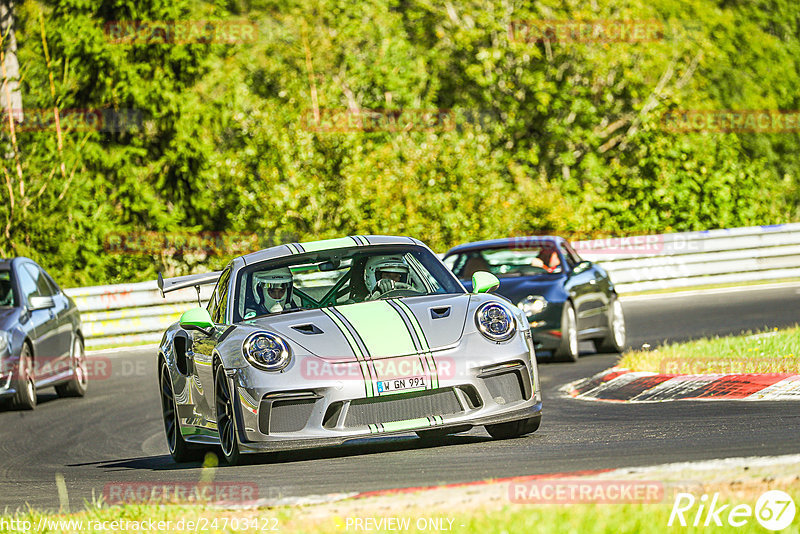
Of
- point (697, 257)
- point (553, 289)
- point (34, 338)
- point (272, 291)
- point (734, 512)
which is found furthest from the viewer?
point (697, 257)

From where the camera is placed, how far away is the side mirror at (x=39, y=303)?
14.7m

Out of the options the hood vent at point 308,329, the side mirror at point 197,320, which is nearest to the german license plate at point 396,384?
the hood vent at point 308,329

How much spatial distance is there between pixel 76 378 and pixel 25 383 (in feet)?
4.99

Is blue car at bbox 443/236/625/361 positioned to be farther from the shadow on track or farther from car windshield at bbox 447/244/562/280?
the shadow on track

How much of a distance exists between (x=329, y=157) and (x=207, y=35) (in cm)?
374

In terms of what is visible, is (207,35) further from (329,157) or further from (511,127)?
(511,127)

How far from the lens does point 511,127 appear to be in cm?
3788

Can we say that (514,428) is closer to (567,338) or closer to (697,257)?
(567,338)

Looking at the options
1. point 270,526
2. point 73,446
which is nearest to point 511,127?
point 73,446

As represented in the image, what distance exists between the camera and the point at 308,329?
323 inches

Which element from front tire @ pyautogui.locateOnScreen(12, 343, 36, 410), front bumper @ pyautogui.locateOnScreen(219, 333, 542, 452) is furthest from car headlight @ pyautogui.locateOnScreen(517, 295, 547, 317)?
front bumper @ pyautogui.locateOnScreen(219, 333, 542, 452)

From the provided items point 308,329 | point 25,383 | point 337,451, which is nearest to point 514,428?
point 337,451

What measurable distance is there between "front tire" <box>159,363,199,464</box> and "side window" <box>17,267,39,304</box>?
506cm

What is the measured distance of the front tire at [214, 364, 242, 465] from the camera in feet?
27.2
